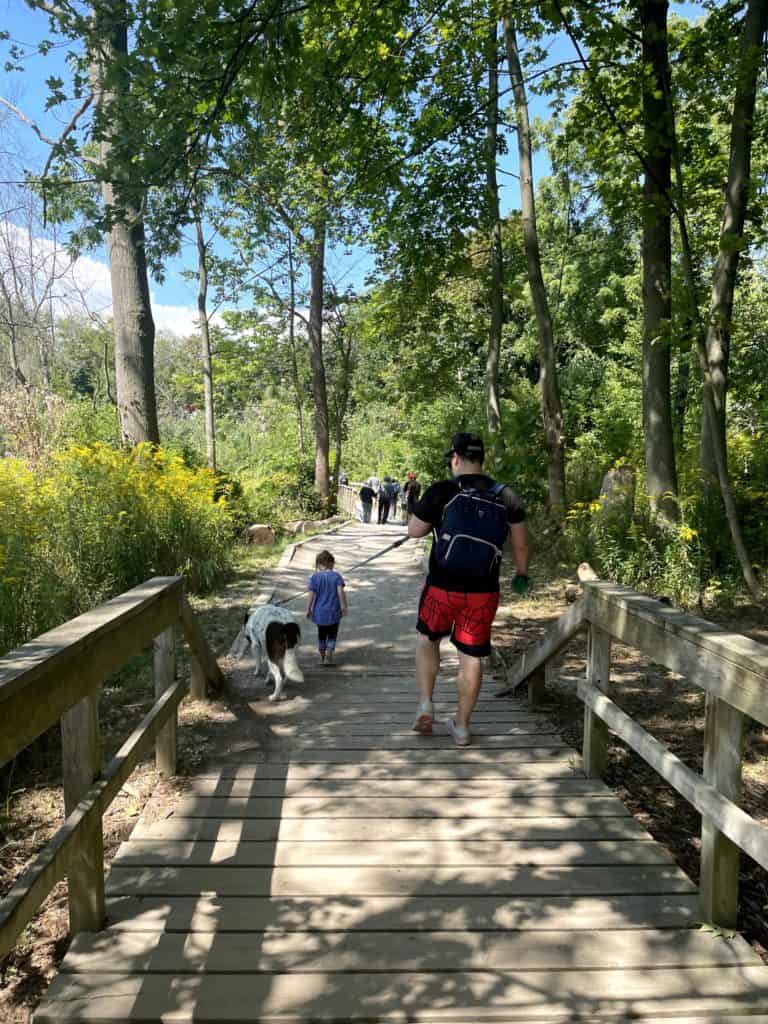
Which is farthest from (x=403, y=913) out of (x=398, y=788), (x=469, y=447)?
(x=469, y=447)

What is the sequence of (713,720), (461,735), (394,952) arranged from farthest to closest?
(461,735) → (713,720) → (394,952)

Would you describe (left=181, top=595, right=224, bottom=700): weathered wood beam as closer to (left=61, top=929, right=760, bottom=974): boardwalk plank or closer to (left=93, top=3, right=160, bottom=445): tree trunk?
(left=61, top=929, right=760, bottom=974): boardwalk plank

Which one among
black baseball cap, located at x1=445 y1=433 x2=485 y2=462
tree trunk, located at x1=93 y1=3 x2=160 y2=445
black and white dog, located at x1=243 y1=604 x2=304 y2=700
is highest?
tree trunk, located at x1=93 y1=3 x2=160 y2=445

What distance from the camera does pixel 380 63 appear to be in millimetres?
7762

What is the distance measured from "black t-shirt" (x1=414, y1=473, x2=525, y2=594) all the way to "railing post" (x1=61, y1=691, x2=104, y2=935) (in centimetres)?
212

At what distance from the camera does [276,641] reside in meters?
5.21

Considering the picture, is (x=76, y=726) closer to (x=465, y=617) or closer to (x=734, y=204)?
(x=465, y=617)

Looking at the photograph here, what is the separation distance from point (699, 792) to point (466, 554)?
176 cm

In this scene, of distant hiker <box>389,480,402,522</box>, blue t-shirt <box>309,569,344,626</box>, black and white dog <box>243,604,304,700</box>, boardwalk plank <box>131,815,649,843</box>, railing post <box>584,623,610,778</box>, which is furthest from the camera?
distant hiker <box>389,480,402,522</box>

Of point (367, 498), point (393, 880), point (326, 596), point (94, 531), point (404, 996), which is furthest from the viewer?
point (367, 498)

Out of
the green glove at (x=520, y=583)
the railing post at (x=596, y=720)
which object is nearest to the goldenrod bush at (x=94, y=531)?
the green glove at (x=520, y=583)

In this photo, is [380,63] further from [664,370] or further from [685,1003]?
[685,1003]

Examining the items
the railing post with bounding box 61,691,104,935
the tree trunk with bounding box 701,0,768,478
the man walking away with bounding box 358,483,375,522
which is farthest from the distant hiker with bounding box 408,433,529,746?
the man walking away with bounding box 358,483,375,522

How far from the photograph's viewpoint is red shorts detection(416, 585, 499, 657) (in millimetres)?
4039
